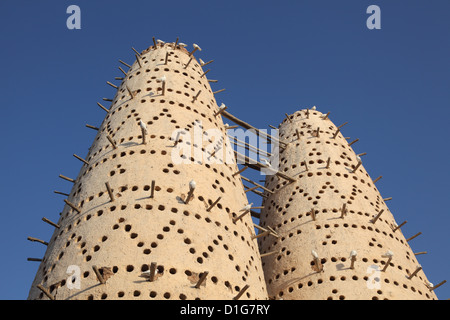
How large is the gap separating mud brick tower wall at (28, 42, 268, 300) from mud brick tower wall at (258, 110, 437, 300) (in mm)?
3937

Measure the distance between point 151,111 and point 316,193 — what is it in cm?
793

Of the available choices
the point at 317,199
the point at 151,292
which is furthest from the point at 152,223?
the point at 317,199

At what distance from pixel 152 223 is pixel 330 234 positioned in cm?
858

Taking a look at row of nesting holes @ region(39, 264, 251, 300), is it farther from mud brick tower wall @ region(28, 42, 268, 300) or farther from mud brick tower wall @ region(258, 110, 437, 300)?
mud brick tower wall @ region(258, 110, 437, 300)

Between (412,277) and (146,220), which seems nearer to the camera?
(146,220)

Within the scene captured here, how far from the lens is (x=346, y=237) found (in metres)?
17.9

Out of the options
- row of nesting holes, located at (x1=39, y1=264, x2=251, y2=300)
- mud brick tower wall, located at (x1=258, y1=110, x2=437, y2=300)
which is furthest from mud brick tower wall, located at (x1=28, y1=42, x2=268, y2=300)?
mud brick tower wall, located at (x1=258, y1=110, x2=437, y2=300)

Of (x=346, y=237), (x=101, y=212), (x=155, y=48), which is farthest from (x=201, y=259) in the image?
(x=155, y=48)

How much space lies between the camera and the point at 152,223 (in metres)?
11.9

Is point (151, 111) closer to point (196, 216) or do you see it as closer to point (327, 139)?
point (196, 216)

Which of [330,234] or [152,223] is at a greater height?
[330,234]

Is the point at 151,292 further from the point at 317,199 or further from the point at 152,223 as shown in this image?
the point at 317,199

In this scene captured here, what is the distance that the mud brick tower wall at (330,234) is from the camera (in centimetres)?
1637
